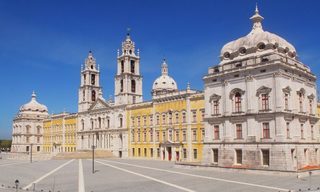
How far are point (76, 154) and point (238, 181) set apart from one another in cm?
A: 5029

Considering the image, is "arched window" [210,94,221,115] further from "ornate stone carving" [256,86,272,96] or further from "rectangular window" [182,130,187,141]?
"rectangular window" [182,130,187,141]

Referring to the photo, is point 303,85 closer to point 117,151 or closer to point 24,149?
point 117,151

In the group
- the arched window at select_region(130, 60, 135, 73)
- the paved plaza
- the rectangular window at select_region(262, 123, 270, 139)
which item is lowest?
the paved plaza

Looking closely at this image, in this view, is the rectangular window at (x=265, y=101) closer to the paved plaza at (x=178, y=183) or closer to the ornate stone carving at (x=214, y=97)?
the ornate stone carving at (x=214, y=97)

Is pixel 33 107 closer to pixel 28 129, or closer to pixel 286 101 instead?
pixel 28 129

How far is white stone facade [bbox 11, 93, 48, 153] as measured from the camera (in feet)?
407

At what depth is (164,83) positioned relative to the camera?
95188mm

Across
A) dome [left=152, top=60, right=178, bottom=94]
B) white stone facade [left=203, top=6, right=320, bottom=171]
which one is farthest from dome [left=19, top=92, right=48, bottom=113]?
white stone facade [left=203, top=6, right=320, bottom=171]

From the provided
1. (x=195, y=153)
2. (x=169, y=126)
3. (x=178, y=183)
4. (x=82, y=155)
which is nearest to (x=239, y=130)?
(x=178, y=183)

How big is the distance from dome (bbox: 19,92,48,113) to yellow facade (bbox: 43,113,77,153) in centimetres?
1280

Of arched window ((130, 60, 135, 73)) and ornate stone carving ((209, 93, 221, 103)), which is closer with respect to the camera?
ornate stone carving ((209, 93, 221, 103))

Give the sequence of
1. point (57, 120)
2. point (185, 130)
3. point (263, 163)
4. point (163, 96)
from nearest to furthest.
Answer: point (263, 163)
point (185, 130)
point (163, 96)
point (57, 120)

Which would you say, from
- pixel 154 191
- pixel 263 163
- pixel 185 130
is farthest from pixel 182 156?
pixel 154 191

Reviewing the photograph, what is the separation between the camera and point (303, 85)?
45.6 metres
